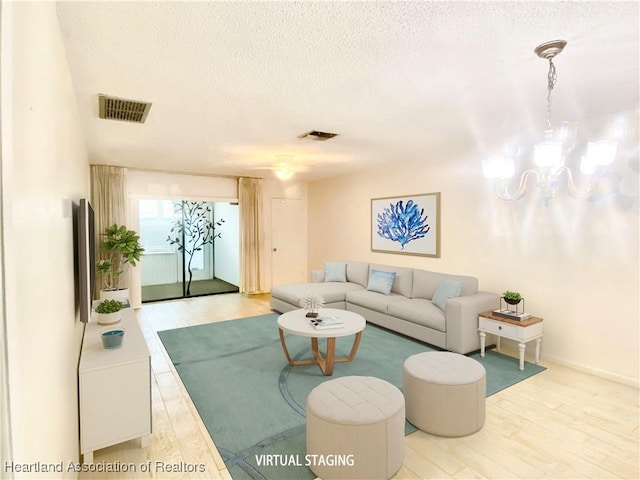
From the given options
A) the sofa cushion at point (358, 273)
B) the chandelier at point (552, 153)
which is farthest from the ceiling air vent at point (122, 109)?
the sofa cushion at point (358, 273)

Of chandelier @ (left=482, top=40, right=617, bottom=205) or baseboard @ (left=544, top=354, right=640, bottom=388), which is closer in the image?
chandelier @ (left=482, top=40, right=617, bottom=205)

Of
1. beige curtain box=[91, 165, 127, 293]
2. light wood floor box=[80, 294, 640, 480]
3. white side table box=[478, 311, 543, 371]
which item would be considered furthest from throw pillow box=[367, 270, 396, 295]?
beige curtain box=[91, 165, 127, 293]

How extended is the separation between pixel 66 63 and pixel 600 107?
13.1ft

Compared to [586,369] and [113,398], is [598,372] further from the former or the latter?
[113,398]

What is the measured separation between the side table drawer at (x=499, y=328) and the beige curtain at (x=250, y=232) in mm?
4552

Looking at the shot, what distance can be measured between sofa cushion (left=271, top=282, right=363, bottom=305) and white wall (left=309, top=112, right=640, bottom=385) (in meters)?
1.07

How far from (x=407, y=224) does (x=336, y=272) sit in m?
1.42

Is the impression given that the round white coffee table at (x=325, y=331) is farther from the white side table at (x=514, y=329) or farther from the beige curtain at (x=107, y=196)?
the beige curtain at (x=107, y=196)

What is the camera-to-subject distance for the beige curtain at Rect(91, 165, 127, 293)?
5.54m

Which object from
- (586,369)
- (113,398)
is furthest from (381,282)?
(113,398)

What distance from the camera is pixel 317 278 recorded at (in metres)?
6.08

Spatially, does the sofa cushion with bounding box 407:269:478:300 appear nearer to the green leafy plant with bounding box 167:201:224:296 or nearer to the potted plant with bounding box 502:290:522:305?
the potted plant with bounding box 502:290:522:305

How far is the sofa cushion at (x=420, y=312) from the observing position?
392 cm

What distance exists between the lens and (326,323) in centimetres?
339
